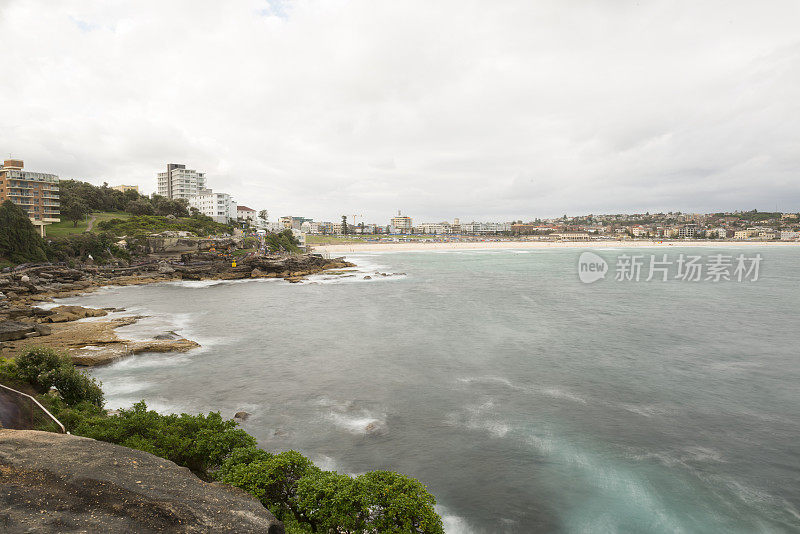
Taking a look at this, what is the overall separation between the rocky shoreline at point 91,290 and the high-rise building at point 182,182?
93.6 meters

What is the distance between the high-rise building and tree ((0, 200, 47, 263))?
306 ft

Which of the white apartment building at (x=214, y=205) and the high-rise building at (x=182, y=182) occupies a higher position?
the high-rise building at (x=182, y=182)

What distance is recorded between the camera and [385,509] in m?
9.87

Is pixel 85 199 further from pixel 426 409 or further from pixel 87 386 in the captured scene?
pixel 426 409

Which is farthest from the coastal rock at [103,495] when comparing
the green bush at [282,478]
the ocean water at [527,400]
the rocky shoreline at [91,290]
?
the rocky shoreline at [91,290]

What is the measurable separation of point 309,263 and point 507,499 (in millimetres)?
85225

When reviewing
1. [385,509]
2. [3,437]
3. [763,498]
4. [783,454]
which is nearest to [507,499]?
→ [385,509]

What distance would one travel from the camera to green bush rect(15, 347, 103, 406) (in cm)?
1783

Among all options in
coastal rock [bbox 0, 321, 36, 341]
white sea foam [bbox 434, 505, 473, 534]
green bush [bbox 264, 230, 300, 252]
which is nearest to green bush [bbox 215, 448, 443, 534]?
white sea foam [bbox 434, 505, 473, 534]

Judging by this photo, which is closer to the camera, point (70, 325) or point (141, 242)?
point (70, 325)

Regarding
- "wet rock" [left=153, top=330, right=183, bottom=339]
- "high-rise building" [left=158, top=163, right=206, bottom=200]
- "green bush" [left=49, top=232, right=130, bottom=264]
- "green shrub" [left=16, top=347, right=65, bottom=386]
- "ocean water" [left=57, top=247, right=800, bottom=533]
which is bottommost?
"ocean water" [left=57, top=247, right=800, bottom=533]

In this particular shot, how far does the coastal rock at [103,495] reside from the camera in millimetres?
7246

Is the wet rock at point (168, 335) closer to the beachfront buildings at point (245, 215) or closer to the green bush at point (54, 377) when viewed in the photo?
the green bush at point (54, 377)

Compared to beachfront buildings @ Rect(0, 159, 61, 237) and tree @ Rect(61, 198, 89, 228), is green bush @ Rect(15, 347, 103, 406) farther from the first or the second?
tree @ Rect(61, 198, 89, 228)
